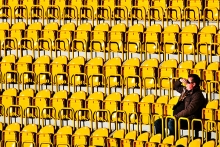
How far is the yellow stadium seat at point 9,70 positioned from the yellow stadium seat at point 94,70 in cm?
105

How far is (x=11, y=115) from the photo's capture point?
13.4 meters

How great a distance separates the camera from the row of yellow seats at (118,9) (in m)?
13.8

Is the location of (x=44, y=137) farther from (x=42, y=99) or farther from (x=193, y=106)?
(x=193, y=106)

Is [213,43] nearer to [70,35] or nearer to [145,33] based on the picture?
[145,33]

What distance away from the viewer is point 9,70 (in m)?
13.8

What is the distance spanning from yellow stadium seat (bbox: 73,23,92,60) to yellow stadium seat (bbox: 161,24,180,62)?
3.54 ft

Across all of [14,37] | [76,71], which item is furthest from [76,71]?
[14,37]

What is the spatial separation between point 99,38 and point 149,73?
1.13m

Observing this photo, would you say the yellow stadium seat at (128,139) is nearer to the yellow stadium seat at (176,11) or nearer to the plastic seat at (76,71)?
the plastic seat at (76,71)

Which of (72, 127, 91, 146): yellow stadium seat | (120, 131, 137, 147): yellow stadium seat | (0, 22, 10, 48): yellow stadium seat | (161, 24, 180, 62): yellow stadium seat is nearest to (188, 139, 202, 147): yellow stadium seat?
(120, 131, 137, 147): yellow stadium seat

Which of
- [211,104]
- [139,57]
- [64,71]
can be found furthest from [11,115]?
[211,104]

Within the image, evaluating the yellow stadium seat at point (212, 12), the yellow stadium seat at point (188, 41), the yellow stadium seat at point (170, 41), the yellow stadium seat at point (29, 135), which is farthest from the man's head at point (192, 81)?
the yellow stadium seat at point (29, 135)

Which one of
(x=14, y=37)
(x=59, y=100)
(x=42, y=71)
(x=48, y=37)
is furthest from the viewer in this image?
(x=14, y=37)

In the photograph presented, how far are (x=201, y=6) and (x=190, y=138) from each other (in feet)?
8.39
